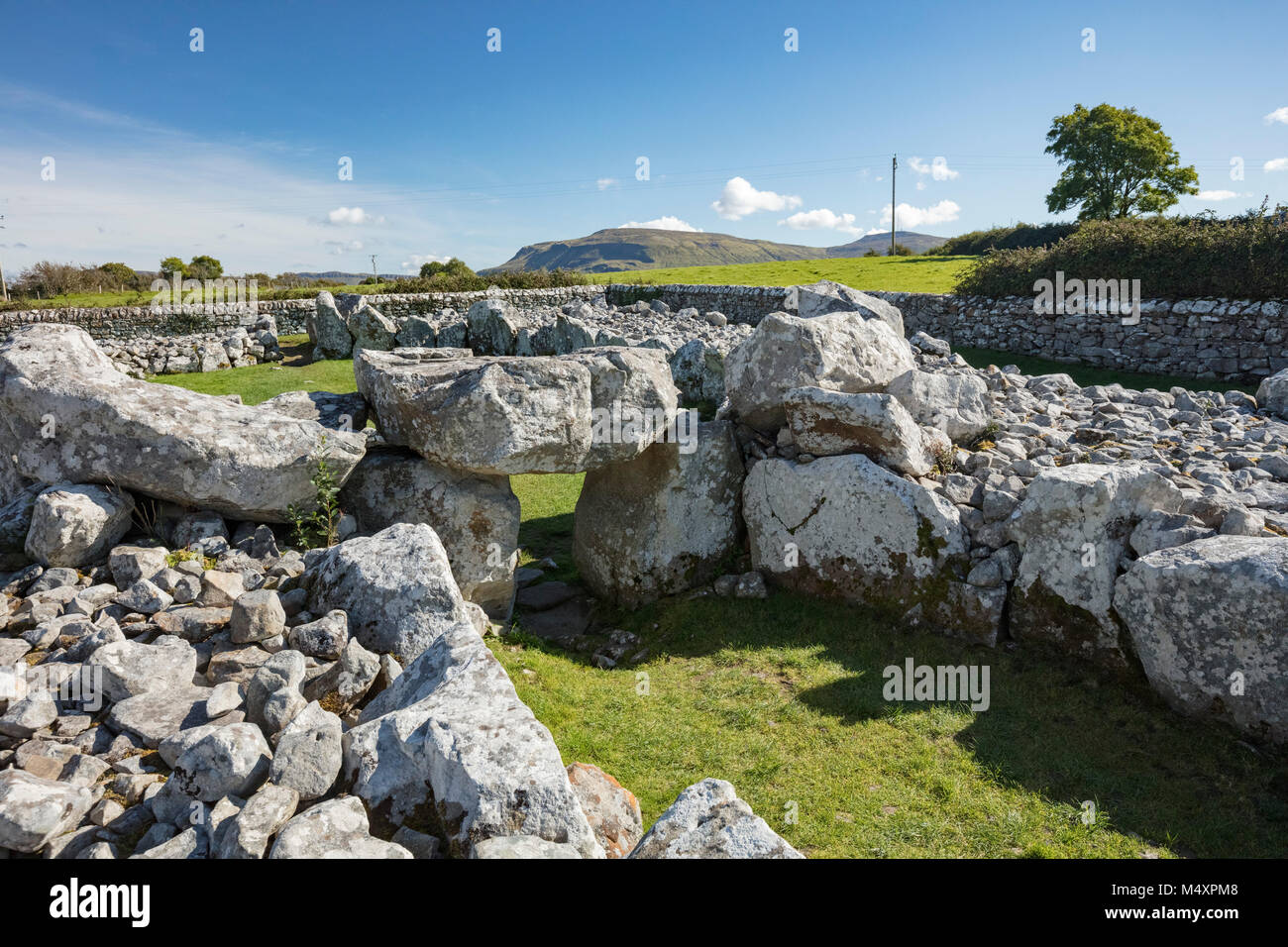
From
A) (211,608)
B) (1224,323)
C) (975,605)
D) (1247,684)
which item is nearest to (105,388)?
(211,608)

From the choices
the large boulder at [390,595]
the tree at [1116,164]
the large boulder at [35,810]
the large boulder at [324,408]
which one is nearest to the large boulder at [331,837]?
the large boulder at [35,810]

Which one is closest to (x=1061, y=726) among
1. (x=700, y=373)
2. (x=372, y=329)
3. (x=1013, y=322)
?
(x=700, y=373)

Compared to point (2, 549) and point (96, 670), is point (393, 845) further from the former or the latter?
point (2, 549)

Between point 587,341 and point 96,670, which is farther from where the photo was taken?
point 587,341

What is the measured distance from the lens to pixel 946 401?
9.26m

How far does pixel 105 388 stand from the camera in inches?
255

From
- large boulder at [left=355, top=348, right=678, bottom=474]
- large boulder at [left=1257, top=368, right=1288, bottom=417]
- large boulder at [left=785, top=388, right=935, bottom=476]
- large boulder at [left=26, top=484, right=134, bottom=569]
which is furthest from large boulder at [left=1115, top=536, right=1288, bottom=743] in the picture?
large boulder at [left=26, top=484, right=134, bottom=569]

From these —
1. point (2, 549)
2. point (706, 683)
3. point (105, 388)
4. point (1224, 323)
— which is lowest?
point (706, 683)

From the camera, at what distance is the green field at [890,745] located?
5.23m

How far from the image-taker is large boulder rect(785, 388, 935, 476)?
8203mm

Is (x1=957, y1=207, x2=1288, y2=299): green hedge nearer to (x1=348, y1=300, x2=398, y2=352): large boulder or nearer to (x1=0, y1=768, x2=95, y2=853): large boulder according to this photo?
(x1=348, y1=300, x2=398, y2=352): large boulder

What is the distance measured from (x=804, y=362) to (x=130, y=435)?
22.2 ft

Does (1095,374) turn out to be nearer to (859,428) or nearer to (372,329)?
(859,428)

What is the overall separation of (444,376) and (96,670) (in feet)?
13.1
